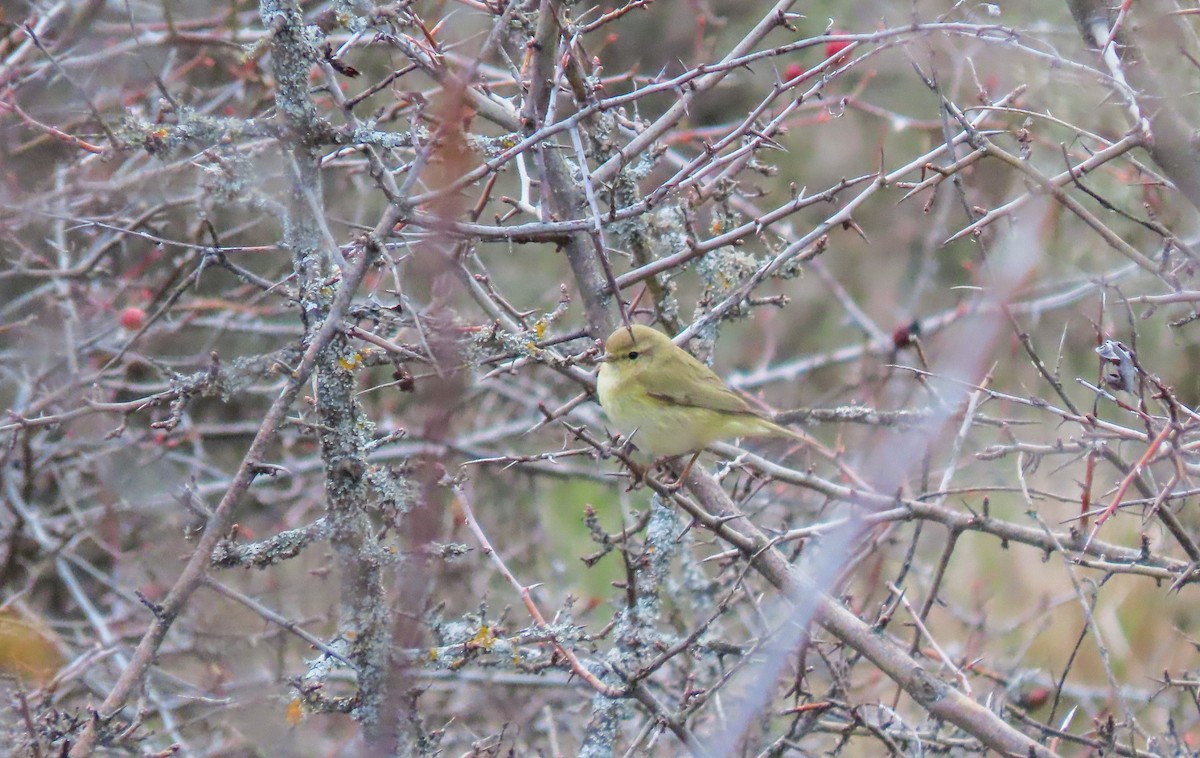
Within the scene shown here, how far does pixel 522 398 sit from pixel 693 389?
1655mm

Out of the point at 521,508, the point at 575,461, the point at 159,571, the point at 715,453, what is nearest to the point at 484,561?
the point at 521,508

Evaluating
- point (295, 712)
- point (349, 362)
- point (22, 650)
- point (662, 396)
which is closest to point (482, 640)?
point (295, 712)

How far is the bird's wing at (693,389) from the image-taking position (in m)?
3.68

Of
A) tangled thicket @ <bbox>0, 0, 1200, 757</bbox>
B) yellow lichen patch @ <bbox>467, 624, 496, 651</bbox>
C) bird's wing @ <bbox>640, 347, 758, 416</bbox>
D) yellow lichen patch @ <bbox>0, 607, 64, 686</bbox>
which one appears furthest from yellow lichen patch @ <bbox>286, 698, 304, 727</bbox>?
bird's wing @ <bbox>640, 347, 758, 416</bbox>

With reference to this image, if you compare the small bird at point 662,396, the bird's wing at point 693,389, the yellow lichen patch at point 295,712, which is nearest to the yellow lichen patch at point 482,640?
the yellow lichen patch at point 295,712

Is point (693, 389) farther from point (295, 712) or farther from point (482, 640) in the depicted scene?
point (295, 712)

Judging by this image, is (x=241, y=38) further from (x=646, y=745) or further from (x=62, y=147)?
(x=646, y=745)

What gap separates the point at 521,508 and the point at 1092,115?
3.62m

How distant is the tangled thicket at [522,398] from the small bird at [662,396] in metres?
0.12

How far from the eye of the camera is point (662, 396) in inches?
145

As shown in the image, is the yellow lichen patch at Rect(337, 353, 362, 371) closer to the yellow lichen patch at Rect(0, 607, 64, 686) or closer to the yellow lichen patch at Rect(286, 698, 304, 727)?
the yellow lichen patch at Rect(286, 698, 304, 727)

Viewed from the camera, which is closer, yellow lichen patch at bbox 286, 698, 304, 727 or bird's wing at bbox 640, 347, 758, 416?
yellow lichen patch at bbox 286, 698, 304, 727

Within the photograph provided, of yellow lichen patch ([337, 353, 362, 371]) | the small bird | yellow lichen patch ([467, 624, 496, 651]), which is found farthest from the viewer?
the small bird

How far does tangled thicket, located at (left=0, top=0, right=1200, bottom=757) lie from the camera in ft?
7.77
